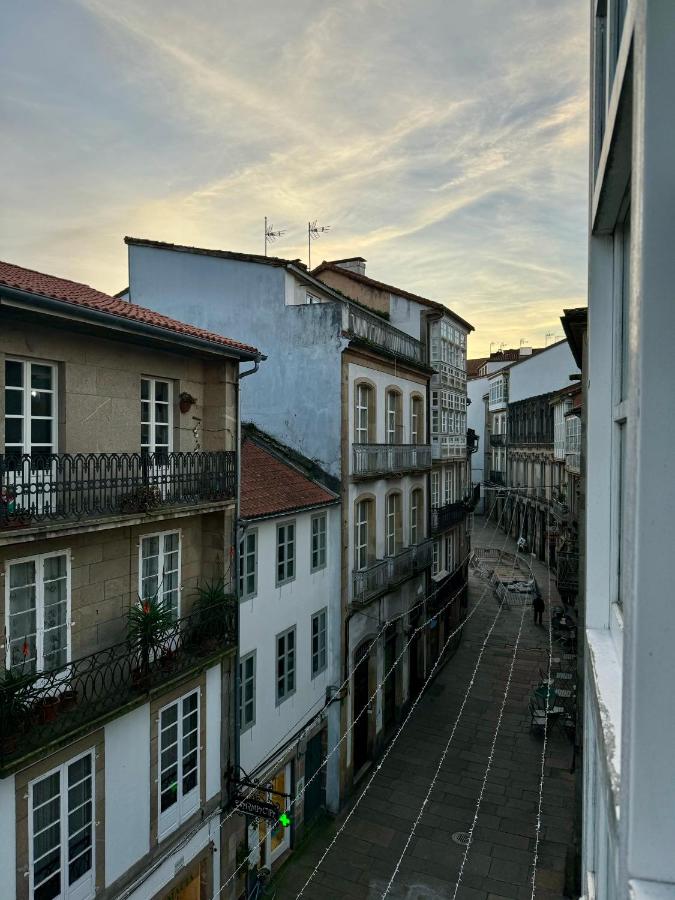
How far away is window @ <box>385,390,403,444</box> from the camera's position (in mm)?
21672

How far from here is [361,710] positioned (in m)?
20.0

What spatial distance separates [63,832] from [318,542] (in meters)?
9.41

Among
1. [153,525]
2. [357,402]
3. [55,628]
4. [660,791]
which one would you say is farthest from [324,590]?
[660,791]

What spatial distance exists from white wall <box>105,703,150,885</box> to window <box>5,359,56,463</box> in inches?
174

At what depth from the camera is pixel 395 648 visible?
2277 centimetres

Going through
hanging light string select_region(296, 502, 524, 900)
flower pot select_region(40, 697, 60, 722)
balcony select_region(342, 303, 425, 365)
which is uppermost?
balcony select_region(342, 303, 425, 365)

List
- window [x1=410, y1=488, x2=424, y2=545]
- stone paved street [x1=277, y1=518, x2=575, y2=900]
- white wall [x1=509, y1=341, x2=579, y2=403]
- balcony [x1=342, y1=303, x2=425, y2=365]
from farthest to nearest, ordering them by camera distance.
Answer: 1. white wall [x1=509, y1=341, x2=579, y2=403]
2. window [x1=410, y1=488, x2=424, y2=545]
3. balcony [x1=342, y1=303, x2=425, y2=365]
4. stone paved street [x1=277, y1=518, x2=575, y2=900]

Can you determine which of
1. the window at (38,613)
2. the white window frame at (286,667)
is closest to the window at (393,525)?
the white window frame at (286,667)

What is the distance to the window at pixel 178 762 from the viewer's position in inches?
435

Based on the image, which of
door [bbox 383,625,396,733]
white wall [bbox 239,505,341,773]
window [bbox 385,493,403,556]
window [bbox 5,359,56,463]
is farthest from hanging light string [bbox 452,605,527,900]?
window [bbox 5,359,56,463]

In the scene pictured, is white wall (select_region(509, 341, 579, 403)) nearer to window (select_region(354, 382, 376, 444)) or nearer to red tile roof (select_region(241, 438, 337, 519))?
window (select_region(354, 382, 376, 444))

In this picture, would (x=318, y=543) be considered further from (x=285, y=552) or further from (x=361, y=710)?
(x=361, y=710)

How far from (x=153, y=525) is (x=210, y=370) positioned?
3324 millimetres

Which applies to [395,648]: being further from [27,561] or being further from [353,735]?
[27,561]
